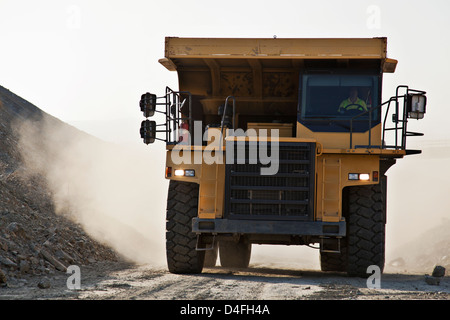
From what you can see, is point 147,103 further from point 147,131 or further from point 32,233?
point 32,233

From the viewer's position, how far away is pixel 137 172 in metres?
29.9

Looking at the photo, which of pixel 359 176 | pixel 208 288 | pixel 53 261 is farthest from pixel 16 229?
pixel 359 176

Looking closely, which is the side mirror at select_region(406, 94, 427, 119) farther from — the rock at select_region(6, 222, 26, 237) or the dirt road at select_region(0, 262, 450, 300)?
the rock at select_region(6, 222, 26, 237)

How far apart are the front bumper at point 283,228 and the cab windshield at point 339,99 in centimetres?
178

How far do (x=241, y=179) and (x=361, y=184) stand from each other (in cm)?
191

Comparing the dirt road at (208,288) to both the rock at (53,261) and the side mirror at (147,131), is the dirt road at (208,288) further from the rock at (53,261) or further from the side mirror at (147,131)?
the side mirror at (147,131)

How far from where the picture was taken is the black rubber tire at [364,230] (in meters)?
11.4

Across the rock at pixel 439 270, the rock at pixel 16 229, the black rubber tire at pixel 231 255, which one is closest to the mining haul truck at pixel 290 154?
the rock at pixel 439 270

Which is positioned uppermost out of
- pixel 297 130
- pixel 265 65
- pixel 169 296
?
pixel 265 65

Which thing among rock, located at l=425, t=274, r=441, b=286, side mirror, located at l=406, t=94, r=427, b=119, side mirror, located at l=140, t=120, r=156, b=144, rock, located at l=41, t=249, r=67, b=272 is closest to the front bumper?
rock, located at l=425, t=274, r=441, b=286

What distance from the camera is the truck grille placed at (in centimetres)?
1126
